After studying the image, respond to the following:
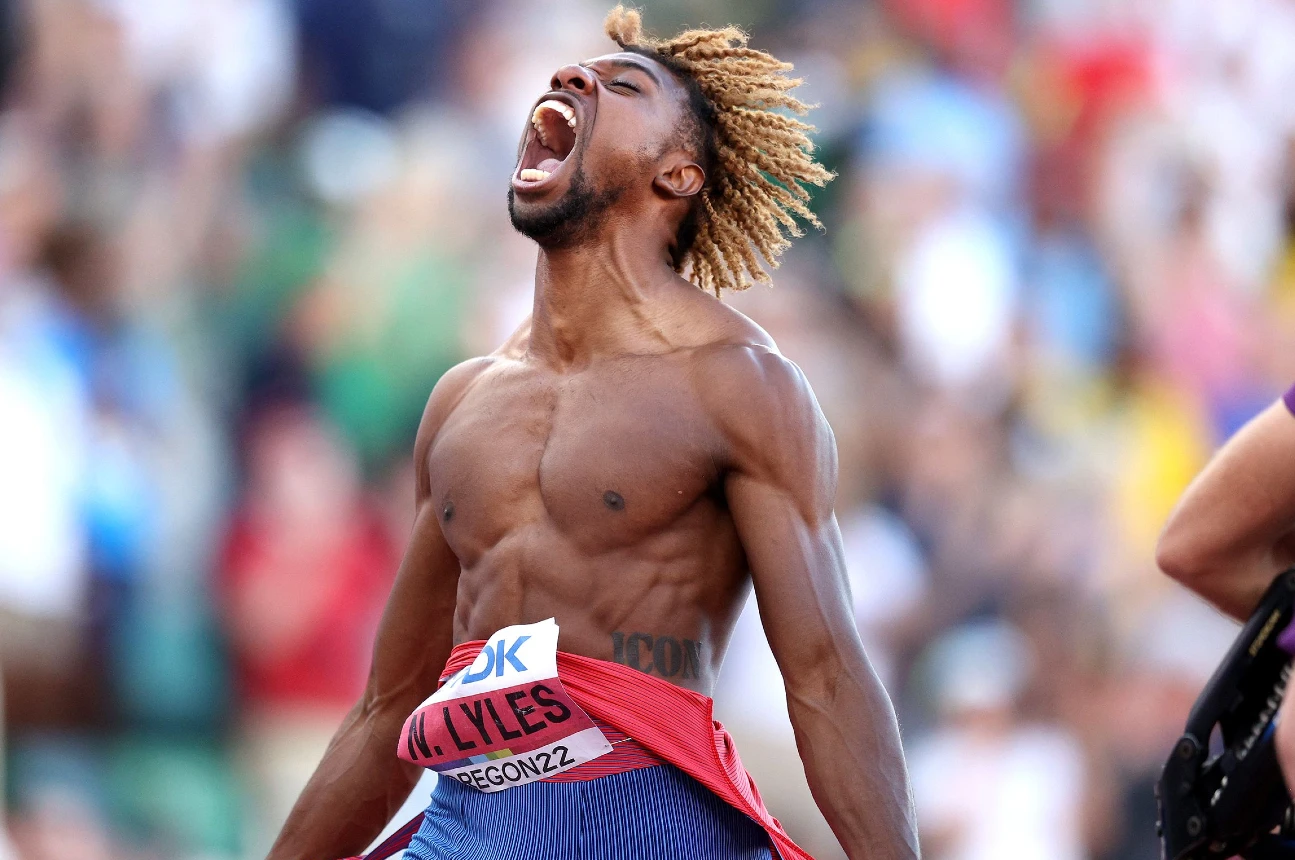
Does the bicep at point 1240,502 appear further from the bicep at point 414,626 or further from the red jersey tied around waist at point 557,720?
the bicep at point 414,626

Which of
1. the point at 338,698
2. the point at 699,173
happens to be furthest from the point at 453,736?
the point at 338,698

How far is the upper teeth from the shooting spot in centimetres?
307

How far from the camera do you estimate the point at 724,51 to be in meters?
3.30

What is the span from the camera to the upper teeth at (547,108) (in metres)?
3.07

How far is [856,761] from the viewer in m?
2.66

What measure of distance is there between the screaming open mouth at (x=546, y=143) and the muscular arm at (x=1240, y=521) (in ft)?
4.14

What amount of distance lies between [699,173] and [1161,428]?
18.6 feet

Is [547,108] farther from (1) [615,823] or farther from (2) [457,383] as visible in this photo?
(1) [615,823]

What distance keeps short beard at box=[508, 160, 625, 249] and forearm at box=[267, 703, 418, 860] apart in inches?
38.9

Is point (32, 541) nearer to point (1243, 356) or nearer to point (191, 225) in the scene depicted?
point (191, 225)

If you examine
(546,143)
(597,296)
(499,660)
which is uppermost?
(546,143)

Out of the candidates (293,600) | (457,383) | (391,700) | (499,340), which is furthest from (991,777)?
(457,383)

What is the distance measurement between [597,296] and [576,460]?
14.3 inches

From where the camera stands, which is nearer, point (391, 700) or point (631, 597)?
point (631, 597)
